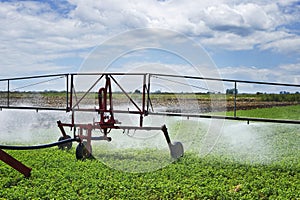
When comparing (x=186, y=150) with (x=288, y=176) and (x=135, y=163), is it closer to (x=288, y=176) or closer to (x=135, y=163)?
(x=135, y=163)

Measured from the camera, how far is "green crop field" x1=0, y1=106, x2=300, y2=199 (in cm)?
782

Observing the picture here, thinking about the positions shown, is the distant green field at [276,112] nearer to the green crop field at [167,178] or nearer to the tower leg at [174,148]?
the green crop field at [167,178]

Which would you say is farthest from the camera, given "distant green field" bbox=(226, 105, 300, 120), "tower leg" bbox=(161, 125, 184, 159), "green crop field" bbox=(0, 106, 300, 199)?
"distant green field" bbox=(226, 105, 300, 120)

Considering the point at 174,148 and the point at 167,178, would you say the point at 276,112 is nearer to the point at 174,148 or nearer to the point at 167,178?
the point at 174,148

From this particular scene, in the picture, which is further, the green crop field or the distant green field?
the distant green field

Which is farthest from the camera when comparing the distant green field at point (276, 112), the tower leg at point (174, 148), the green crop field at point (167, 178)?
the distant green field at point (276, 112)

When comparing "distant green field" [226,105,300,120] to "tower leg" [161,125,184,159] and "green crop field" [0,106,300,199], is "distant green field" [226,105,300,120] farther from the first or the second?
"tower leg" [161,125,184,159]

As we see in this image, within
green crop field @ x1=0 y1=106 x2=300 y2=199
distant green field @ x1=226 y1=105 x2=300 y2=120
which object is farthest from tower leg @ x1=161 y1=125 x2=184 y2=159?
distant green field @ x1=226 y1=105 x2=300 y2=120

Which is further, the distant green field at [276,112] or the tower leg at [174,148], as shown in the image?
the distant green field at [276,112]

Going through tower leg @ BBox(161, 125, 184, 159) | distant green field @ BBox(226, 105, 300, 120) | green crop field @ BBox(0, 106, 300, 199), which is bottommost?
green crop field @ BBox(0, 106, 300, 199)

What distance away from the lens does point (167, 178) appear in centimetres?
882

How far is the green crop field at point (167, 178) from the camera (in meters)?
7.82

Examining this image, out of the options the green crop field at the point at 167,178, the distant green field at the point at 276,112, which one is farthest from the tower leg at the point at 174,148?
the distant green field at the point at 276,112

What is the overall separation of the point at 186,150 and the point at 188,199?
5264 mm
